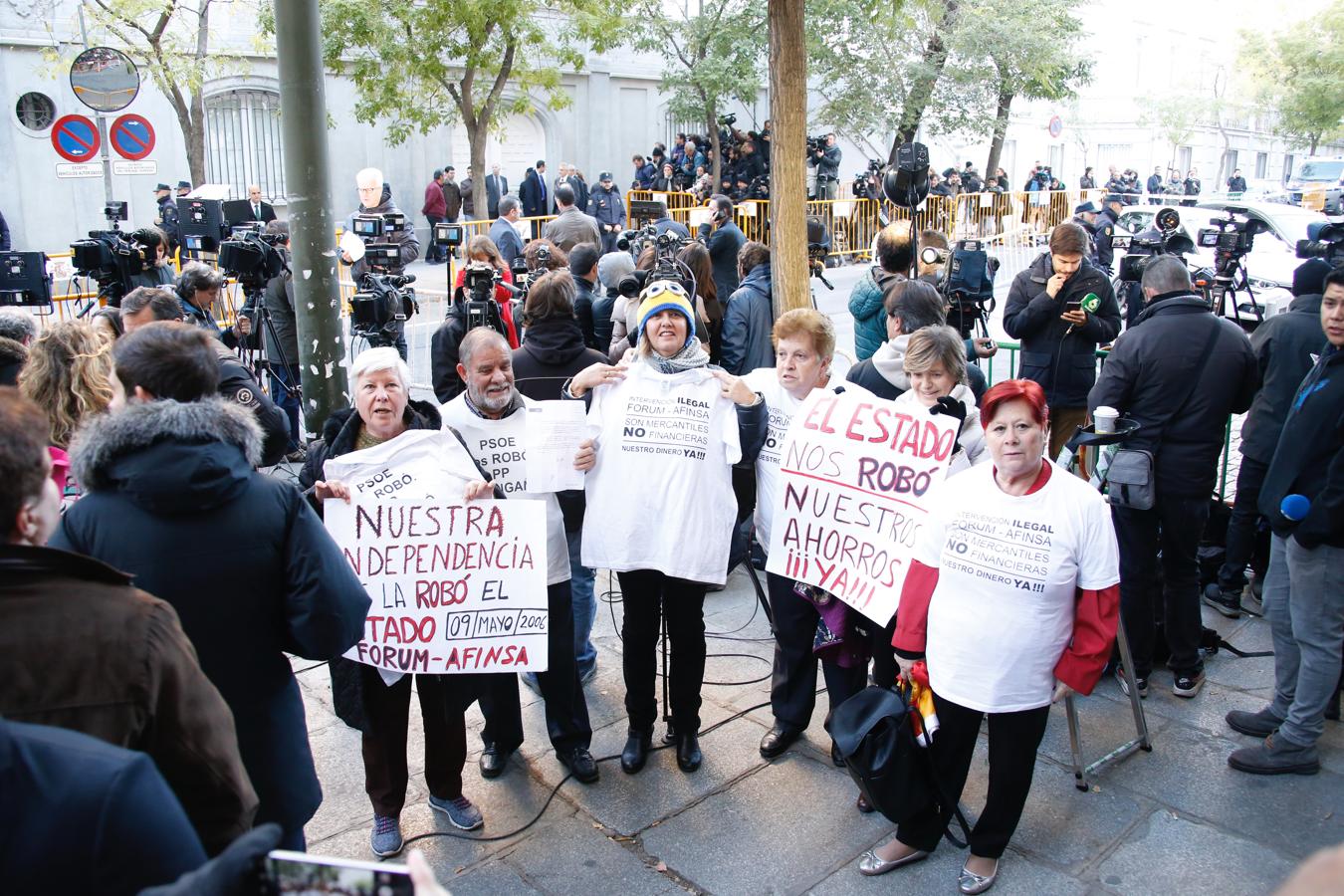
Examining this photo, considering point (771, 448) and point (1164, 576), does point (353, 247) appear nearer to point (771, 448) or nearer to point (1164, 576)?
point (771, 448)

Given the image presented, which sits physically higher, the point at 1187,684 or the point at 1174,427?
the point at 1174,427

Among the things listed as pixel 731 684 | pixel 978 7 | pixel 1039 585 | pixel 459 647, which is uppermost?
pixel 978 7

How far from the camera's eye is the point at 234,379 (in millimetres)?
4988

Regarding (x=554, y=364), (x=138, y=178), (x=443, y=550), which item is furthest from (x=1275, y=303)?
(x=138, y=178)

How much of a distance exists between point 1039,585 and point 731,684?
2165mm

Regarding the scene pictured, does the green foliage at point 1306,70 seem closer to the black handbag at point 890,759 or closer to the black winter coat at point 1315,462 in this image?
the black winter coat at point 1315,462

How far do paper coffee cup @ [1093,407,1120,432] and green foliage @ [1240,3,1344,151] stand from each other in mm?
47699

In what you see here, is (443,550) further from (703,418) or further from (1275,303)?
(1275,303)

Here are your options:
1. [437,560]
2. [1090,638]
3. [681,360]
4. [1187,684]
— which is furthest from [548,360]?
[1187,684]

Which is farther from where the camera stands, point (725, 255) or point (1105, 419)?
point (725, 255)

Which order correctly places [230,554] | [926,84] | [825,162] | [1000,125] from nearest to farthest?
[230,554] < [825,162] < [926,84] < [1000,125]

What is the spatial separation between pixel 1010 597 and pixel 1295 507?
62.4 inches

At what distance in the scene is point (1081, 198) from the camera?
27.0 meters

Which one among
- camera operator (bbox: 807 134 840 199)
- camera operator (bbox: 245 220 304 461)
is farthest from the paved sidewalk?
camera operator (bbox: 807 134 840 199)
